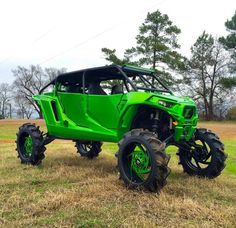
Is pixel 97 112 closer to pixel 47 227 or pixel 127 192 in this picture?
pixel 127 192

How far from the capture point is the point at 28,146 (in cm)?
965

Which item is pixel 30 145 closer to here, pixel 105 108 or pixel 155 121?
pixel 105 108

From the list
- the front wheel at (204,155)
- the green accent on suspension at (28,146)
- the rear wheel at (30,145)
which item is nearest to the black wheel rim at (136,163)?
the front wheel at (204,155)

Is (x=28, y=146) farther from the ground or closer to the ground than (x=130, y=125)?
closer to the ground

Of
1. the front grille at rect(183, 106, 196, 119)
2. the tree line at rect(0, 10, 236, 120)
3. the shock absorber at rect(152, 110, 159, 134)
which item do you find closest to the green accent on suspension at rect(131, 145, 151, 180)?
the shock absorber at rect(152, 110, 159, 134)

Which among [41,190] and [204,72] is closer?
[41,190]

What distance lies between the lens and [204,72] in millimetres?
56656

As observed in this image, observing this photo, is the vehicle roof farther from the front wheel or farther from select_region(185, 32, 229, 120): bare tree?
select_region(185, 32, 229, 120): bare tree

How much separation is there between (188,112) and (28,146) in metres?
4.23

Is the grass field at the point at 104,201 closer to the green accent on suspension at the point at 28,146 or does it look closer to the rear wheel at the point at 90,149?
the green accent on suspension at the point at 28,146

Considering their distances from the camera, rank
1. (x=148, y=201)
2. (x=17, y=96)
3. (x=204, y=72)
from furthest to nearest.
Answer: (x=17, y=96)
(x=204, y=72)
(x=148, y=201)

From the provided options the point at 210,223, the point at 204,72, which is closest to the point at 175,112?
the point at 210,223

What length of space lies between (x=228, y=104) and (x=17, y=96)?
46.7 metres

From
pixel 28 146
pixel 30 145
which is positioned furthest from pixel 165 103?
pixel 28 146
